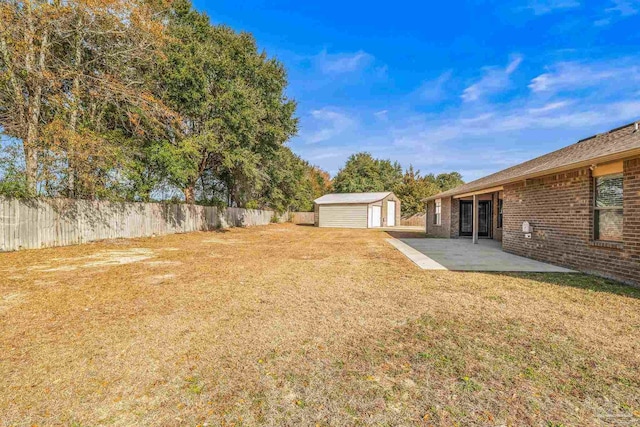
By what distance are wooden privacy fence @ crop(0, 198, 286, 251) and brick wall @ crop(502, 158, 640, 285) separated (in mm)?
15113

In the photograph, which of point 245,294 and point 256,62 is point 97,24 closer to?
point 256,62

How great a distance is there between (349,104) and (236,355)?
20.7 meters

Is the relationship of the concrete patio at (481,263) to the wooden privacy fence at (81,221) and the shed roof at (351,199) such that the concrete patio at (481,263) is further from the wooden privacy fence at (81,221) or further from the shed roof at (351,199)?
the shed roof at (351,199)

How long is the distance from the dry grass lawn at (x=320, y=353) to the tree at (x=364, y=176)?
35650 mm

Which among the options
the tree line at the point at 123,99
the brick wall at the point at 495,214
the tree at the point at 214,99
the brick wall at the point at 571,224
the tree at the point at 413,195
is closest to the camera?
the brick wall at the point at 571,224

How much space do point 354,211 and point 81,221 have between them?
20.2m

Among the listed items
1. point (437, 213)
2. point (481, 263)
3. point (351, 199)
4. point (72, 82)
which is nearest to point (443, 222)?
point (437, 213)

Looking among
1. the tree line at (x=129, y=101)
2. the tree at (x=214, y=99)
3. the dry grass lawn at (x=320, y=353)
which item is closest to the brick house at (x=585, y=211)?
the dry grass lawn at (x=320, y=353)

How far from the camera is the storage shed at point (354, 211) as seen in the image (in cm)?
2709

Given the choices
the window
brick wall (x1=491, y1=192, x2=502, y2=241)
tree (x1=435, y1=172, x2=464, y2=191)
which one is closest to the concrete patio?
the window

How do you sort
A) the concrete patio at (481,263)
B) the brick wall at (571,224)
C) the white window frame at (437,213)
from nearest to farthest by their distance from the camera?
1. the brick wall at (571,224)
2. the concrete patio at (481,263)
3. the white window frame at (437,213)

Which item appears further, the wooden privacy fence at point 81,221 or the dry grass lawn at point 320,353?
the wooden privacy fence at point 81,221

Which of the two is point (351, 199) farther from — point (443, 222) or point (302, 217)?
→ point (443, 222)

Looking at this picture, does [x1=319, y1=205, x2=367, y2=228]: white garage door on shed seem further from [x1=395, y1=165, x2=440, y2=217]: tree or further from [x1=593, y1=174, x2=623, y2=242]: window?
[x1=593, y1=174, x2=623, y2=242]: window
